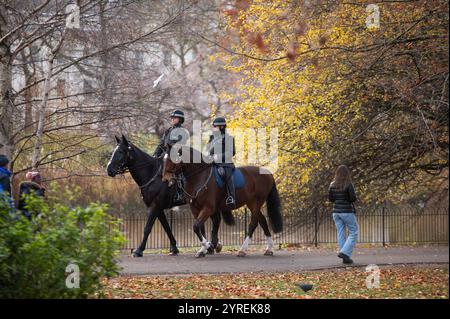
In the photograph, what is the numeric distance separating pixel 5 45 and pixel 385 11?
32.1ft

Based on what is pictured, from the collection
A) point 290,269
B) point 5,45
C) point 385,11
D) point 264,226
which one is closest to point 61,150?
point 5,45

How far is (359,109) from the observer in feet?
54.0

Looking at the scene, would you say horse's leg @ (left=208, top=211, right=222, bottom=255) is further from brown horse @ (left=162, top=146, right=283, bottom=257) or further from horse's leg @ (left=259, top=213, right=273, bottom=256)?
horse's leg @ (left=259, top=213, right=273, bottom=256)

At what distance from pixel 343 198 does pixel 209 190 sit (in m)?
3.53

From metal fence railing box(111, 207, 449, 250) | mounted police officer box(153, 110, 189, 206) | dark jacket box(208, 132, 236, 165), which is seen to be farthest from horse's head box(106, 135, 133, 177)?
metal fence railing box(111, 207, 449, 250)

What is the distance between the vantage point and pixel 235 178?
19797 mm

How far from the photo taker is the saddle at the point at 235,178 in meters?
19.4

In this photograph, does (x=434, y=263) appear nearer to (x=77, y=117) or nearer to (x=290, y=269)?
(x=290, y=269)

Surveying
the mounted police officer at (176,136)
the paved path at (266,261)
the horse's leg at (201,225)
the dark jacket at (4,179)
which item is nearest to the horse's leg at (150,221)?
the paved path at (266,261)

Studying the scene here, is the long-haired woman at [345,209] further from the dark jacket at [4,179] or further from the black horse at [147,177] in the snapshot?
the dark jacket at [4,179]

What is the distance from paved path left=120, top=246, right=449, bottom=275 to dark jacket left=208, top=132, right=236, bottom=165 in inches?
95.6

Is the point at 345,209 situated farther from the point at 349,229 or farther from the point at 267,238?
the point at 267,238

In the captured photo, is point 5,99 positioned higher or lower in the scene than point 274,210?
higher

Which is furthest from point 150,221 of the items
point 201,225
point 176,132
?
point 176,132
